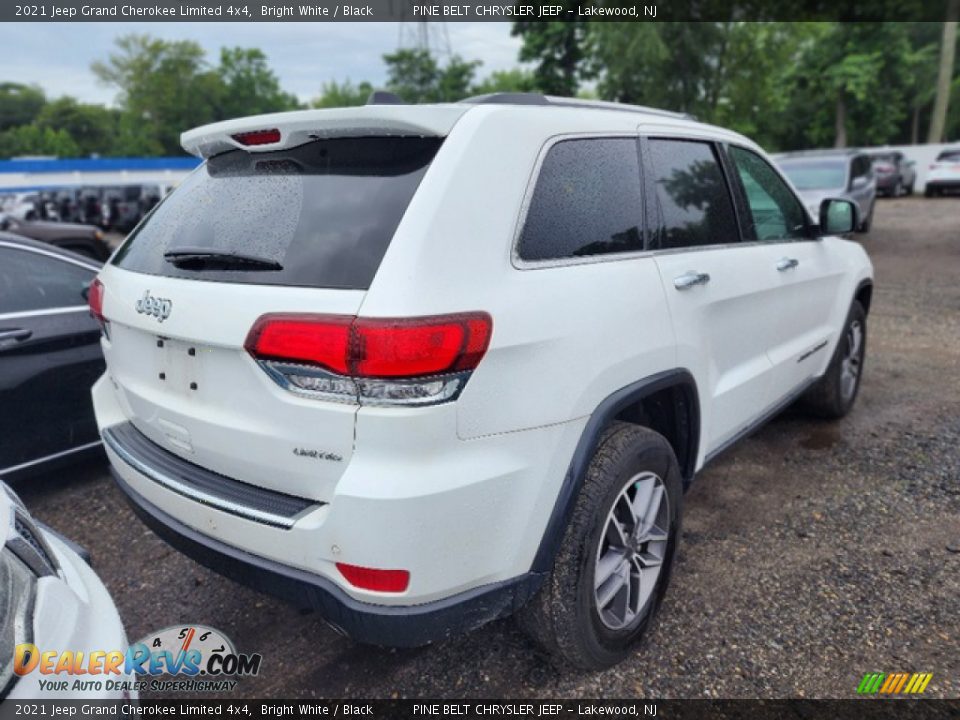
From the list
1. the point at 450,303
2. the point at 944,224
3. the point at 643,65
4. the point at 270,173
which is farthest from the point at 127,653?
the point at 643,65

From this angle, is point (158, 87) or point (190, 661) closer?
point (190, 661)

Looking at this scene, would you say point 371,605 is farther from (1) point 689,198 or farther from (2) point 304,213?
(1) point 689,198

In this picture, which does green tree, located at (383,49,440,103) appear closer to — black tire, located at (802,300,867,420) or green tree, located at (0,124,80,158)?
green tree, located at (0,124,80,158)

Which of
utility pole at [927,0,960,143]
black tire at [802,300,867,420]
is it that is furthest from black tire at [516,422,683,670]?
utility pole at [927,0,960,143]

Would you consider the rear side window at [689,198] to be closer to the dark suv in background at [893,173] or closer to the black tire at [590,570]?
the black tire at [590,570]

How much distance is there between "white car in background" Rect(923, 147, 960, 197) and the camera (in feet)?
70.8

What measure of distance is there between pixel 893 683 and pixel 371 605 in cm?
183

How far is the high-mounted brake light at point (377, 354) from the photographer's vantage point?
1661 mm

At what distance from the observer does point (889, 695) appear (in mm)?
2248

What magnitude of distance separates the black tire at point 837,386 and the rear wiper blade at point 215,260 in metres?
3.62

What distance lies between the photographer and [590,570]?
2.13m

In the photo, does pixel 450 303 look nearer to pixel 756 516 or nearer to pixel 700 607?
pixel 700 607

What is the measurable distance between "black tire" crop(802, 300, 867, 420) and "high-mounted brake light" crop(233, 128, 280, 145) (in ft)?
11.8

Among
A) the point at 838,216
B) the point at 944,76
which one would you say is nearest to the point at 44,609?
the point at 838,216
